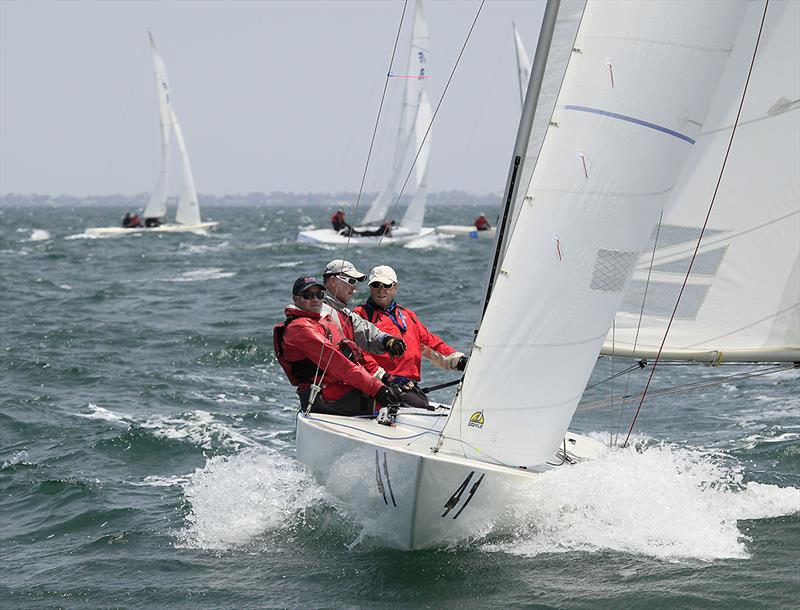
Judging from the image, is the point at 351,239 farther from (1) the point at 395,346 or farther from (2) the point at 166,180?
(1) the point at 395,346

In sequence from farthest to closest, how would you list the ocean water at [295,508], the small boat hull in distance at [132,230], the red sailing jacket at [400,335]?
the small boat hull in distance at [132,230] < the red sailing jacket at [400,335] < the ocean water at [295,508]

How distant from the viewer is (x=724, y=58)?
4.62 m

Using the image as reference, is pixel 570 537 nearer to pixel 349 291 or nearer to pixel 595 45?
pixel 349 291

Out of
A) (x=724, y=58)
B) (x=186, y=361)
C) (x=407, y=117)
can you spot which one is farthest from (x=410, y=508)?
(x=407, y=117)

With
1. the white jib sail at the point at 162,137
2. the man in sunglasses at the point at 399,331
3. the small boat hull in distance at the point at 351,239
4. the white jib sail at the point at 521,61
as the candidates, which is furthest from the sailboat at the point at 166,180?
the man in sunglasses at the point at 399,331

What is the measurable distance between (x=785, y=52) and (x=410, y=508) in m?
3.04

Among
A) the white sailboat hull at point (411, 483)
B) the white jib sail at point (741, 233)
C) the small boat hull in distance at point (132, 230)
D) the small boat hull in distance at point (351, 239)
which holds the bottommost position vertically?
the small boat hull in distance at point (132, 230)

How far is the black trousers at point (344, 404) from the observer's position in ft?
18.9

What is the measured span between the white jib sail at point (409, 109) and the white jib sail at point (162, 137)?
34.4 ft

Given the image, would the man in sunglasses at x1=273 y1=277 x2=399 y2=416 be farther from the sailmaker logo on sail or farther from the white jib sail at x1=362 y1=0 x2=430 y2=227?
the white jib sail at x1=362 y1=0 x2=430 y2=227

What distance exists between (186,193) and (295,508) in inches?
1469

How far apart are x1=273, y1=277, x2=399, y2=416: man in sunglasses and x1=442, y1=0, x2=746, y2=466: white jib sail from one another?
1.01 m

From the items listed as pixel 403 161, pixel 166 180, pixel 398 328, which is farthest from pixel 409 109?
pixel 398 328

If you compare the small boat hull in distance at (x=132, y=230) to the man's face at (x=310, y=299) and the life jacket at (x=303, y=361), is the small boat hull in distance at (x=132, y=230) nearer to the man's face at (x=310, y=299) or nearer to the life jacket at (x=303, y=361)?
the life jacket at (x=303, y=361)
